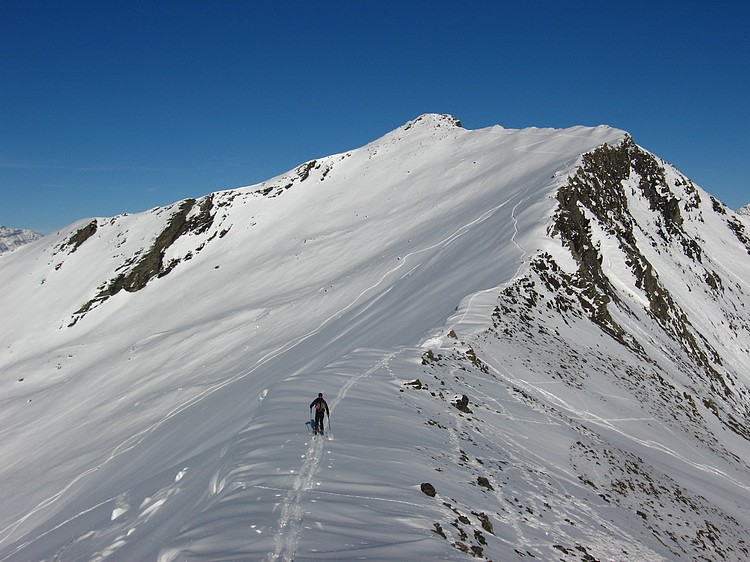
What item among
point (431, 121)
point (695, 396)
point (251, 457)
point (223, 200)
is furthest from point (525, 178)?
point (251, 457)

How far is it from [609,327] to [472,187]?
1130 inches

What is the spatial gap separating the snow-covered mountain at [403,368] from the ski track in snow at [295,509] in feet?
0.17

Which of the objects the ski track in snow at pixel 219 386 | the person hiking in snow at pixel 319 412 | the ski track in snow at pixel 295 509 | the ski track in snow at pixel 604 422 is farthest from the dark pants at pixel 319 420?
the ski track in snow at pixel 604 422

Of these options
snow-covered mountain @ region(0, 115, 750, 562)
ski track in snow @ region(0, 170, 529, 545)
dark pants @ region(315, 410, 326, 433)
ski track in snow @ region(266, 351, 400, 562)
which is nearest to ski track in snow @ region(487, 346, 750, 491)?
snow-covered mountain @ region(0, 115, 750, 562)

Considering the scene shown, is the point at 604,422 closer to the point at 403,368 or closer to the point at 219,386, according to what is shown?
the point at 403,368

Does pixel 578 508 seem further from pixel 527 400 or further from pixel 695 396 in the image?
pixel 695 396

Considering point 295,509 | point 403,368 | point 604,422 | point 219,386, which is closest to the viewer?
point 295,509

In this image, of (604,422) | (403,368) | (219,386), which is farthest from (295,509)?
(219,386)

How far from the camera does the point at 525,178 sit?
162 feet

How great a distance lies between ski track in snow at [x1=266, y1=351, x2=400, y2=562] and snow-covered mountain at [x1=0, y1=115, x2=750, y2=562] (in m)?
0.05

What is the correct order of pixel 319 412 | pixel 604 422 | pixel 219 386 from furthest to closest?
pixel 219 386 < pixel 604 422 < pixel 319 412

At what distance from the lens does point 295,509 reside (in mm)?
7684

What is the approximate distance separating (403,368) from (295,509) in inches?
381

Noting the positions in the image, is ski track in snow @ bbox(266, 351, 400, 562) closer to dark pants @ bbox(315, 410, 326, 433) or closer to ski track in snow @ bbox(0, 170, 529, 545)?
dark pants @ bbox(315, 410, 326, 433)
